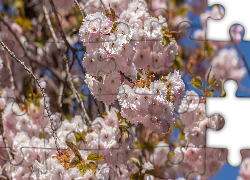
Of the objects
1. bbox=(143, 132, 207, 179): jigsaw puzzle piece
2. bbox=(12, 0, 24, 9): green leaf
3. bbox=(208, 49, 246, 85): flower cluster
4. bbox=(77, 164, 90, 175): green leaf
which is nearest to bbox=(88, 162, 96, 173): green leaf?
bbox=(77, 164, 90, 175): green leaf

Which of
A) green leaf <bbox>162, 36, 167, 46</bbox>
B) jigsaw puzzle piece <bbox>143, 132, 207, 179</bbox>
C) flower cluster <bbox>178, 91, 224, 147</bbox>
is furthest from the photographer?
jigsaw puzzle piece <bbox>143, 132, 207, 179</bbox>

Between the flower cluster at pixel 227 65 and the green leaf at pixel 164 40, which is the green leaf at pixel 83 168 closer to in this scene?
the green leaf at pixel 164 40

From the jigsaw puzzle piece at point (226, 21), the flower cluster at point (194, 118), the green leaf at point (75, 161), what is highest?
the jigsaw puzzle piece at point (226, 21)

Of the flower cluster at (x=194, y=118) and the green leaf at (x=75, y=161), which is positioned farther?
the flower cluster at (x=194, y=118)

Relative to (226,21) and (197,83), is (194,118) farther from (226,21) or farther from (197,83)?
(226,21)

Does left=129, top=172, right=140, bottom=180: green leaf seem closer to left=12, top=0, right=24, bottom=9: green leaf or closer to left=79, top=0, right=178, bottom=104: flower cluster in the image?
left=79, top=0, right=178, bottom=104: flower cluster

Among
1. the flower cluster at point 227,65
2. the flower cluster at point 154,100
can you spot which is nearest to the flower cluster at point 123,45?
the flower cluster at point 154,100

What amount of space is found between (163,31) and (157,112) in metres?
0.50

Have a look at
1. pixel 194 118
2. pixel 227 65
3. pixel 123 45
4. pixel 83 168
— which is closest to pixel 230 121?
pixel 194 118

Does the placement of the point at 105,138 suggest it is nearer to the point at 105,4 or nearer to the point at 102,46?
the point at 102,46

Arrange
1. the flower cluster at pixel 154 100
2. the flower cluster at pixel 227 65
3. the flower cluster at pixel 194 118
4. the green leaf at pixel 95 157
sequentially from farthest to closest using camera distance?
the flower cluster at pixel 227 65
the flower cluster at pixel 194 118
the green leaf at pixel 95 157
the flower cluster at pixel 154 100

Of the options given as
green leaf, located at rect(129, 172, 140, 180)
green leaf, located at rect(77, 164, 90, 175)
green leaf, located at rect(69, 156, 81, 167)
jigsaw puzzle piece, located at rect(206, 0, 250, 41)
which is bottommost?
green leaf, located at rect(129, 172, 140, 180)

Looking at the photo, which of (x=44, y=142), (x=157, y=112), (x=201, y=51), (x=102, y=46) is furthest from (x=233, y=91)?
(x=201, y=51)

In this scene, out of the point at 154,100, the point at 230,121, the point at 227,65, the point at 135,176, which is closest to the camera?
the point at 154,100
